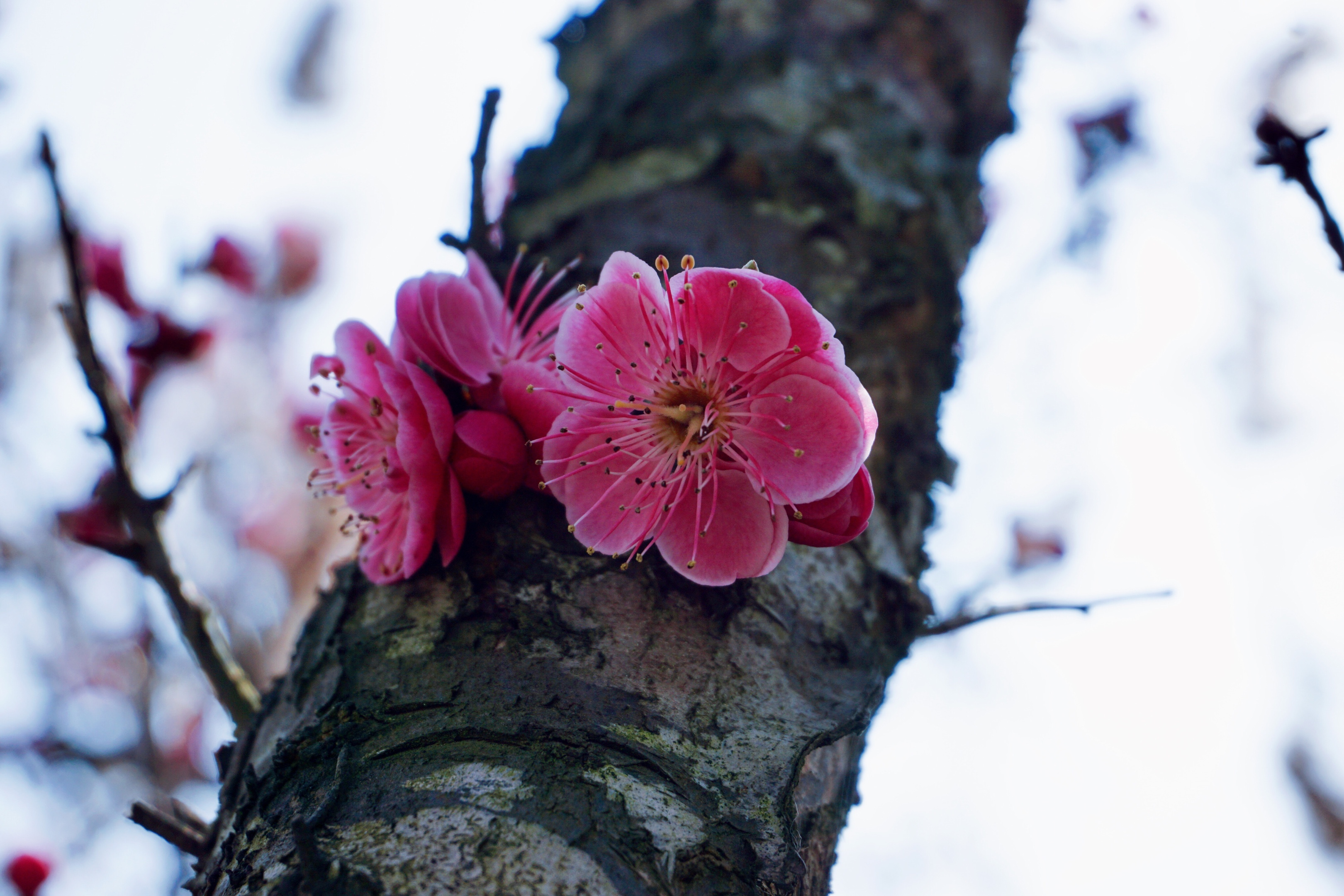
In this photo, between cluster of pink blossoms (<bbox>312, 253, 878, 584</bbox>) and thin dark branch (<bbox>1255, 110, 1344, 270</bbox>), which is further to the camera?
cluster of pink blossoms (<bbox>312, 253, 878, 584</bbox>)

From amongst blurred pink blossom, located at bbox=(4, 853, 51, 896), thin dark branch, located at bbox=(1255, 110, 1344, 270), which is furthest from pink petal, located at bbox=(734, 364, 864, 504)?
blurred pink blossom, located at bbox=(4, 853, 51, 896)

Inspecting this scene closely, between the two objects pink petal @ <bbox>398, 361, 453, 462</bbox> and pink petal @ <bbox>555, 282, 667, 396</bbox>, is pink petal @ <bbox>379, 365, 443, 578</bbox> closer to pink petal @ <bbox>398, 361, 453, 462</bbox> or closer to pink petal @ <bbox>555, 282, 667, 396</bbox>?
pink petal @ <bbox>398, 361, 453, 462</bbox>

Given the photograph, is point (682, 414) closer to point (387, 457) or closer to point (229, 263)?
point (387, 457)

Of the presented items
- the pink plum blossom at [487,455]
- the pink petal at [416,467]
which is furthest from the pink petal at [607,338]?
the pink petal at [416,467]

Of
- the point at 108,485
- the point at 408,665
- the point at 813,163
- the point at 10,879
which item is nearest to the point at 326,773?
the point at 408,665

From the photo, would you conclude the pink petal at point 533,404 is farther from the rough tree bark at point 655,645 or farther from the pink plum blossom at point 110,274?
the pink plum blossom at point 110,274

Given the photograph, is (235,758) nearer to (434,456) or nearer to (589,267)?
(434,456)

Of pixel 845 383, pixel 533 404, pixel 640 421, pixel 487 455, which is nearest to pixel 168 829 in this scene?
pixel 487 455
